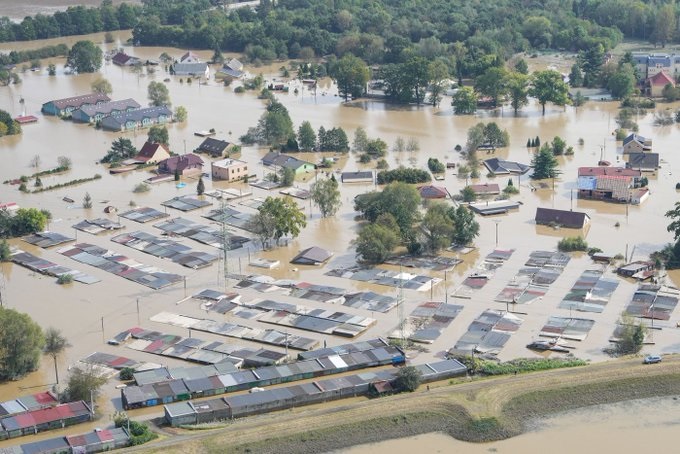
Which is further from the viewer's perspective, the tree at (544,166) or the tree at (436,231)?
the tree at (544,166)

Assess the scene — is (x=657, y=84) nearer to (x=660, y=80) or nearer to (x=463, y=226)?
(x=660, y=80)

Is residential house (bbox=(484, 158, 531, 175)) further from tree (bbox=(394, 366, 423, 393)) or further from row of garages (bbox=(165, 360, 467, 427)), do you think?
tree (bbox=(394, 366, 423, 393))

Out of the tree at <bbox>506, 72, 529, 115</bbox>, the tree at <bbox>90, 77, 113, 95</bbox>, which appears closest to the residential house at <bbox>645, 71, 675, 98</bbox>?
the tree at <bbox>506, 72, 529, 115</bbox>

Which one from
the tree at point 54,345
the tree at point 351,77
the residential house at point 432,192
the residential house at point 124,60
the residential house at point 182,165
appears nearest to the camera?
the tree at point 54,345

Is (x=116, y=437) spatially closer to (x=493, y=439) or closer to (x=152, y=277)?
(x=493, y=439)

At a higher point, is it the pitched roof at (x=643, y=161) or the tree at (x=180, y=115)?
the tree at (x=180, y=115)

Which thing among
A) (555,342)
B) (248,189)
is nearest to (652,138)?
(248,189)

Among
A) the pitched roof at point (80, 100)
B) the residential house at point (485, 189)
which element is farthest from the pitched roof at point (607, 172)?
the pitched roof at point (80, 100)

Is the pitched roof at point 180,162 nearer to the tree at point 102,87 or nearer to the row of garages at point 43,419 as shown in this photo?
the tree at point 102,87
